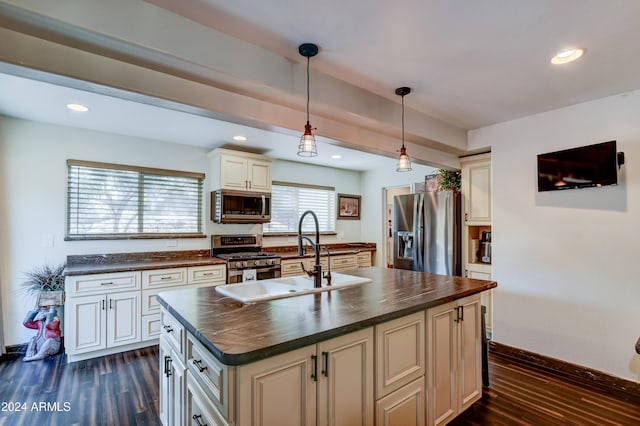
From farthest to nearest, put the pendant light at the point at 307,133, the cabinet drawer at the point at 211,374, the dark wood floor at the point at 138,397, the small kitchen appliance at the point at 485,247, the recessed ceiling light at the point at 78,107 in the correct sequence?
the small kitchen appliance at the point at 485,247 → the recessed ceiling light at the point at 78,107 → the dark wood floor at the point at 138,397 → the pendant light at the point at 307,133 → the cabinet drawer at the point at 211,374

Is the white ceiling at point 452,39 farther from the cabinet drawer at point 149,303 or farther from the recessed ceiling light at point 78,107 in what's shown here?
the cabinet drawer at point 149,303

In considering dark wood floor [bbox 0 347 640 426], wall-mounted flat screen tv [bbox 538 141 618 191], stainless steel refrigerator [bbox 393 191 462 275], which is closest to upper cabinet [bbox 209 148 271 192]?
stainless steel refrigerator [bbox 393 191 462 275]

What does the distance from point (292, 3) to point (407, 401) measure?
216 cm

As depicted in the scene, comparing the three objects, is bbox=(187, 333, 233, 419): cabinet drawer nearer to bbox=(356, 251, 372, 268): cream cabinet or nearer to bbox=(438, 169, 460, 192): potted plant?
bbox=(438, 169, 460, 192): potted plant

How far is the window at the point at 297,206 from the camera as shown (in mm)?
5035

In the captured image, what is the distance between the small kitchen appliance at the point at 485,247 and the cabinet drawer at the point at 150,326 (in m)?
3.85

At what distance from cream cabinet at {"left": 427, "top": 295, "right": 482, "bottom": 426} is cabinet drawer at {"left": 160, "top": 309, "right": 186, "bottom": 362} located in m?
1.38

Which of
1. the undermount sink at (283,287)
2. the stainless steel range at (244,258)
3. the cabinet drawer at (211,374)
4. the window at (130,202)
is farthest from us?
the stainless steel range at (244,258)

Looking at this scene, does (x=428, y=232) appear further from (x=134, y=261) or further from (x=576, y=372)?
(x=134, y=261)

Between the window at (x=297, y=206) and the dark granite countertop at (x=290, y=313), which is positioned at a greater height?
the window at (x=297, y=206)

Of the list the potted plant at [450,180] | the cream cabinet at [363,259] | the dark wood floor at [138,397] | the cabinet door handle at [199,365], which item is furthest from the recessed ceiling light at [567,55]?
the cream cabinet at [363,259]

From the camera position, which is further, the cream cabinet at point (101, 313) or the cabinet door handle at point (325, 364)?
the cream cabinet at point (101, 313)

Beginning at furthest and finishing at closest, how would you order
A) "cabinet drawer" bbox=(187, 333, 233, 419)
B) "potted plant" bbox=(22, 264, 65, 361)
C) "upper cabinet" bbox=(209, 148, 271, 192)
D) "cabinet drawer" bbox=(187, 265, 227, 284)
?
"upper cabinet" bbox=(209, 148, 271, 192)
"cabinet drawer" bbox=(187, 265, 227, 284)
"potted plant" bbox=(22, 264, 65, 361)
"cabinet drawer" bbox=(187, 333, 233, 419)

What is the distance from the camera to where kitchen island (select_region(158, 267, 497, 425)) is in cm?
120
